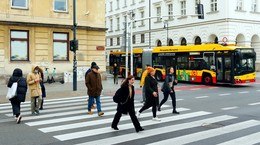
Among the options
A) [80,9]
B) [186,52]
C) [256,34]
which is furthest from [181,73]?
[256,34]

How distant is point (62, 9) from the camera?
26.8m

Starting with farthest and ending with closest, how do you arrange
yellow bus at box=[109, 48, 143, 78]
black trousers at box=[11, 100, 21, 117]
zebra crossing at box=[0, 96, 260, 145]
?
yellow bus at box=[109, 48, 143, 78] → black trousers at box=[11, 100, 21, 117] → zebra crossing at box=[0, 96, 260, 145]

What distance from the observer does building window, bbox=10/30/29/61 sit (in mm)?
24469

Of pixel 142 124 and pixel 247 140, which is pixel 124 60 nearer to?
pixel 142 124

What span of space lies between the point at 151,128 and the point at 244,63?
16.1 m

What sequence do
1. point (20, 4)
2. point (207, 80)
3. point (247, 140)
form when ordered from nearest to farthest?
point (247, 140) < point (207, 80) < point (20, 4)

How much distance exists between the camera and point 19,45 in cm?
2469

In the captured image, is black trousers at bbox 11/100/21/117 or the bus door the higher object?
the bus door

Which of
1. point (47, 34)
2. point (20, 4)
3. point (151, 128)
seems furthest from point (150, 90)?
point (20, 4)

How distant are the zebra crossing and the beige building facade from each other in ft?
43.7

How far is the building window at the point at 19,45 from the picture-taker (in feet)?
80.3

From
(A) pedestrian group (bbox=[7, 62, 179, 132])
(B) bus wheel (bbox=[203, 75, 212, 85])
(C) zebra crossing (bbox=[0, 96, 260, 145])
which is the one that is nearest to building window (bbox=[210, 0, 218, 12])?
(B) bus wheel (bbox=[203, 75, 212, 85])

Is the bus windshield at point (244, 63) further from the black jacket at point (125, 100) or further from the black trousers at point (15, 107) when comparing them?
the black trousers at point (15, 107)

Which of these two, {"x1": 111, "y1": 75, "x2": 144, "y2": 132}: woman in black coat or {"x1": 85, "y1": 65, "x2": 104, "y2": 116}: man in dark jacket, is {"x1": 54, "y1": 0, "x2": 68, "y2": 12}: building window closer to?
{"x1": 85, "y1": 65, "x2": 104, "y2": 116}: man in dark jacket
